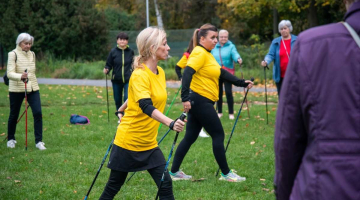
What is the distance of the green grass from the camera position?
611 centimetres

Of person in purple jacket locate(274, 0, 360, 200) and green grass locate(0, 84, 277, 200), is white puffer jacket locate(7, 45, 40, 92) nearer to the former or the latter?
green grass locate(0, 84, 277, 200)

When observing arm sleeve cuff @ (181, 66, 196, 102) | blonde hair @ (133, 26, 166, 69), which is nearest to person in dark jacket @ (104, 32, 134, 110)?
arm sleeve cuff @ (181, 66, 196, 102)

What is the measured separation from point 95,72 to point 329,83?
24566 mm

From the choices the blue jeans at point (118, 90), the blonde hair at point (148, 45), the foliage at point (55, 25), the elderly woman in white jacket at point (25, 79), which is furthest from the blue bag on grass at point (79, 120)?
the foliage at point (55, 25)

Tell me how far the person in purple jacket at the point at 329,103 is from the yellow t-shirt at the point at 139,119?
2.46 meters

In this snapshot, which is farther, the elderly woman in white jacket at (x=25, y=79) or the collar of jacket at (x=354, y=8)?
the elderly woman in white jacket at (x=25, y=79)

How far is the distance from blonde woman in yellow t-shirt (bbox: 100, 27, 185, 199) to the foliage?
27148 mm

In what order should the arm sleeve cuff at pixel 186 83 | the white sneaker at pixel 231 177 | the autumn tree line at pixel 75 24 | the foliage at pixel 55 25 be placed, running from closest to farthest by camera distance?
the arm sleeve cuff at pixel 186 83
the white sneaker at pixel 231 177
the autumn tree line at pixel 75 24
the foliage at pixel 55 25

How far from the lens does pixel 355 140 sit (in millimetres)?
1965

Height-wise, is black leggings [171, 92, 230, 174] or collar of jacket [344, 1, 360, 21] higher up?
collar of jacket [344, 1, 360, 21]

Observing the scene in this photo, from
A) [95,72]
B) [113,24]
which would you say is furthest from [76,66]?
[113,24]

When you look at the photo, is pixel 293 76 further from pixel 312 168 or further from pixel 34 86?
pixel 34 86

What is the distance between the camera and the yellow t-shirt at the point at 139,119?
4.40m

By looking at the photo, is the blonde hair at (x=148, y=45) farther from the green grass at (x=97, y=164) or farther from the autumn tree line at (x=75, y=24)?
the autumn tree line at (x=75, y=24)
